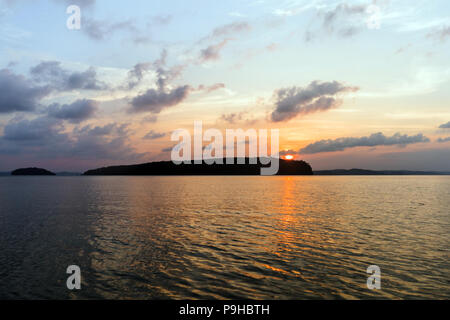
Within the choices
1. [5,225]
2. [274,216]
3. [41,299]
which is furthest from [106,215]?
[41,299]

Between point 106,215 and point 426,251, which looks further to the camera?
point 106,215

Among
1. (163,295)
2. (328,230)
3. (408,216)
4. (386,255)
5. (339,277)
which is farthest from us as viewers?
(408,216)

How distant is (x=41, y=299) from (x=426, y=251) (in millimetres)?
31922

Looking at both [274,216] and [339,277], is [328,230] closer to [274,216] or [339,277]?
[274,216]

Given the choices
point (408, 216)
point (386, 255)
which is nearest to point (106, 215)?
point (386, 255)

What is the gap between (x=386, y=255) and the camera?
26.7 metres

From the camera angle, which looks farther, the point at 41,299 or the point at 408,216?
the point at 408,216

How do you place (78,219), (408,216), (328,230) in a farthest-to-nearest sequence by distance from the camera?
(408,216) → (78,219) → (328,230)

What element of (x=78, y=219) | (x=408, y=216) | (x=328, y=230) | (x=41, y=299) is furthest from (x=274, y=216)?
(x=41, y=299)

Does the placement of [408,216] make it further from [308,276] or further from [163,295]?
[163,295]

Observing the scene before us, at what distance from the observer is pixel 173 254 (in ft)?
89.5
